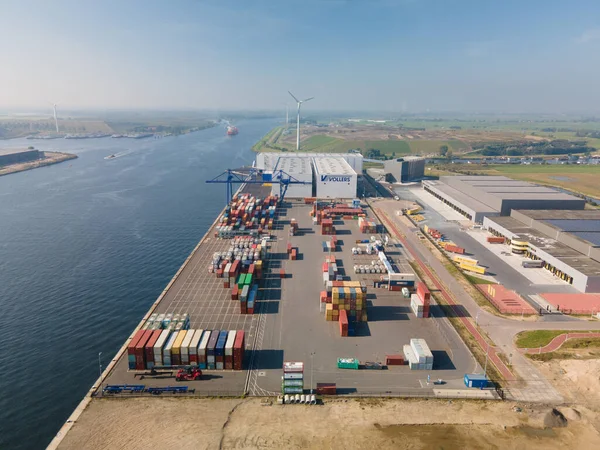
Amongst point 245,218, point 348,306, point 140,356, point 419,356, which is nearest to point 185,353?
point 140,356

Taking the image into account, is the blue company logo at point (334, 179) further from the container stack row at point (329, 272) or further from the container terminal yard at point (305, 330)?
the container stack row at point (329, 272)

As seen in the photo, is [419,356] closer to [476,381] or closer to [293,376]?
[476,381]

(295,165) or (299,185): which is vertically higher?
(295,165)

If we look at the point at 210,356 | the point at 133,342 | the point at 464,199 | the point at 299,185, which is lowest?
the point at 210,356

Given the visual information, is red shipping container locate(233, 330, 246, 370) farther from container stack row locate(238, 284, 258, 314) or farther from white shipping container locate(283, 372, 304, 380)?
container stack row locate(238, 284, 258, 314)

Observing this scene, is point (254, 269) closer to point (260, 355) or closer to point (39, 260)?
point (260, 355)

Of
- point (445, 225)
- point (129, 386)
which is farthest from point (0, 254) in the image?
point (445, 225)

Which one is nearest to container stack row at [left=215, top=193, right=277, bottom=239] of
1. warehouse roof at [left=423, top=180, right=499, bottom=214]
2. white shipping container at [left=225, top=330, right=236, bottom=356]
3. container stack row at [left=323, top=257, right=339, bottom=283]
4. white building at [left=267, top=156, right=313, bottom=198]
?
white building at [left=267, top=156, right=313, bottom=198]
